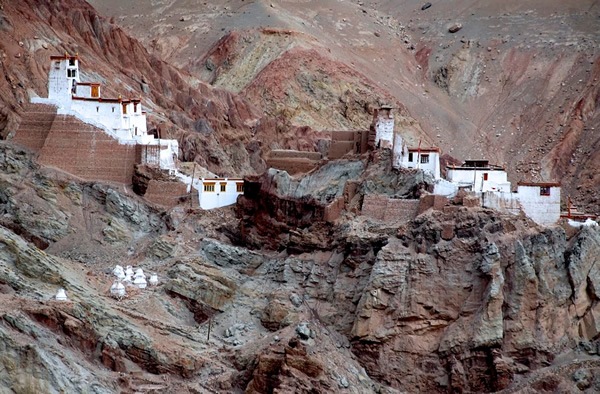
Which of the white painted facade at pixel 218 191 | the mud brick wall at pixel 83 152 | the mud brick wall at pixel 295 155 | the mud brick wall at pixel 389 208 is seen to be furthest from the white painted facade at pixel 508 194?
the mud brick wall at pixel 83 152

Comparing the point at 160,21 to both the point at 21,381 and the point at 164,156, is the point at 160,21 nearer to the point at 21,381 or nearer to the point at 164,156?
the point at 164,156

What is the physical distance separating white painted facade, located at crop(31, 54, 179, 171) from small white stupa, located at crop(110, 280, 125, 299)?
1234cm

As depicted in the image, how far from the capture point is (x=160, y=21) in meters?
153

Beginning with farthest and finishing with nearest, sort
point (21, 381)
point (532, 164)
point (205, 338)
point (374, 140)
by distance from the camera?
point (532, 164) → point (374, 140) → point (205, 338) → point (21, 381)

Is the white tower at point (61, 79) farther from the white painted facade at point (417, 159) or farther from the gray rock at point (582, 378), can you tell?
the gray rock at point (582, 378)

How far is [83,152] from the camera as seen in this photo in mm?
94312

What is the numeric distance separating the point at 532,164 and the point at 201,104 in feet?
83.5

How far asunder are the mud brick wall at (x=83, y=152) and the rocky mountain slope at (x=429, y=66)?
31.8 m

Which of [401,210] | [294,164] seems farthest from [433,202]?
[294,164]

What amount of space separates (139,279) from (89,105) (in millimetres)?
12574

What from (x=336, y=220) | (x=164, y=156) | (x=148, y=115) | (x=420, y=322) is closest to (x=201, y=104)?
(x=148, y=115)

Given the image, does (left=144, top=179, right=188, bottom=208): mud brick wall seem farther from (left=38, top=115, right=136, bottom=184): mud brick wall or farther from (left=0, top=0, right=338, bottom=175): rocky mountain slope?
(left=0, top=0, right=338, bottom=175): rocky mountain slope

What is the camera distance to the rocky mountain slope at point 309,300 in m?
80.9

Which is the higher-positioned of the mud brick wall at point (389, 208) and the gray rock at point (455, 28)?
the gray rock at point (455, 28)
